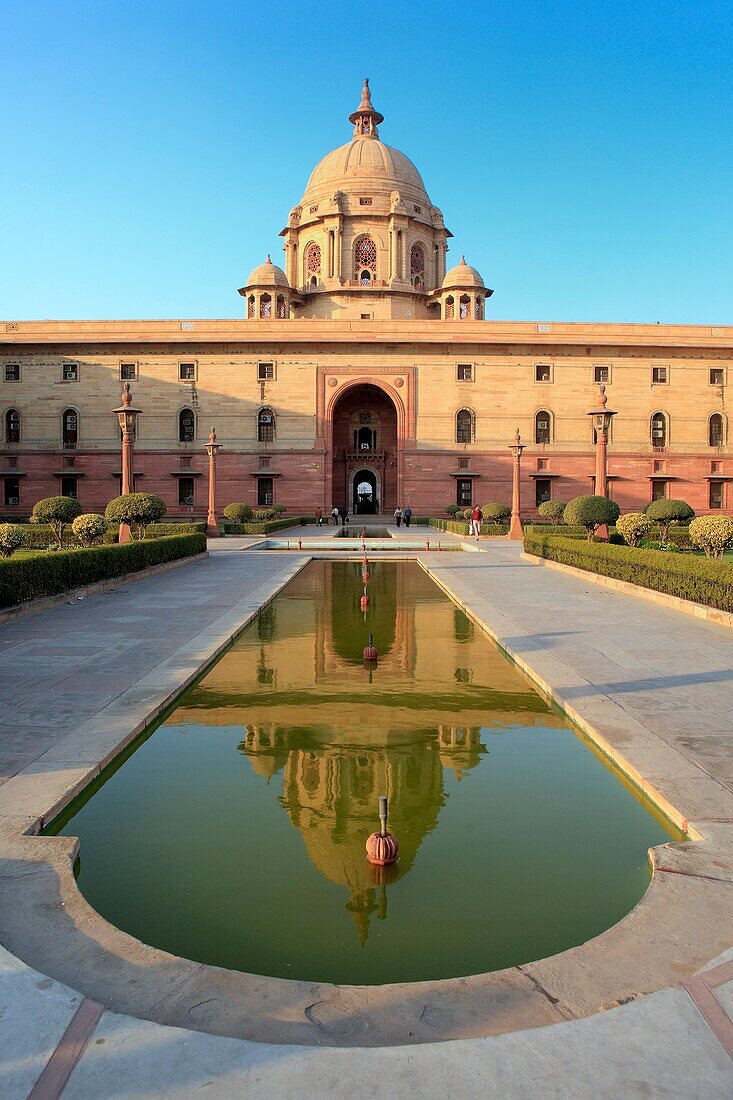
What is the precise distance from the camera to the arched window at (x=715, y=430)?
128 feet

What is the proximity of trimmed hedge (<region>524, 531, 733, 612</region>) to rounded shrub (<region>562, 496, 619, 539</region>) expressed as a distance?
317 cm

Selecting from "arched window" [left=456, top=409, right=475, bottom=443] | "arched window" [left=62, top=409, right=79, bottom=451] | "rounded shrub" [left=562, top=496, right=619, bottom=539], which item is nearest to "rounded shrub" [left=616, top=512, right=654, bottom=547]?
"rounded shrub" [left=562, top=496, right=619, bottom=539]

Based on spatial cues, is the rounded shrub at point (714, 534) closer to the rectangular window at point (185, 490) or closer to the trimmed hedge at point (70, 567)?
the trimmed hedge at point (70, 567)

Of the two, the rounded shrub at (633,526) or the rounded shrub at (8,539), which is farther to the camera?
the rounded shrub at (633,526)

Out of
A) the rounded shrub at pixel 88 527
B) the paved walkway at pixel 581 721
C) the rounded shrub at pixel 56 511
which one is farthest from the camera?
the rounded shrub at pixel 56 511

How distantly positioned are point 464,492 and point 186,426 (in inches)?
570

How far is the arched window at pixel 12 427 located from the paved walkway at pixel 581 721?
1234 inches

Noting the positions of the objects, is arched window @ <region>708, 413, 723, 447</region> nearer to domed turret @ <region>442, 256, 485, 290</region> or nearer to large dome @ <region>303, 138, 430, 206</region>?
domed turret @ <region>442, 256, 485, 290</region>

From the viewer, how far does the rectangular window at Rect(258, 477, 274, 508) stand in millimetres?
38438

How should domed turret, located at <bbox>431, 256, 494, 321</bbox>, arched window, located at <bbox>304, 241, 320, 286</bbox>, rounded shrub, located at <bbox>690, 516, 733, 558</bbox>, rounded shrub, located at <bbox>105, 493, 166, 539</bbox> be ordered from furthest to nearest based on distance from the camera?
arched window, located at <bbox>304, 241, 320, 286</bbox>
domed turret, located at <bbox>431, 256, 494, 321</bbox>
rounded shrub, located at <bbox>105, 493, 166, 539</bbox>
rounded shrub, located at <bbox>690, 516, 733, 558</bbox>

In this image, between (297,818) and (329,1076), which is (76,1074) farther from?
(297,818)

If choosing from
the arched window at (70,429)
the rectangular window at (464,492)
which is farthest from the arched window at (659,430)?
the arched window at (70,429)

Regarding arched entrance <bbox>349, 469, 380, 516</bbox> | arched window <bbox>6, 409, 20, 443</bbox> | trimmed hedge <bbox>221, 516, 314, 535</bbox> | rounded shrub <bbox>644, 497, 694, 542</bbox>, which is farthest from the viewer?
arched entrance <bbox>349, 469, 380, 516</bbox>

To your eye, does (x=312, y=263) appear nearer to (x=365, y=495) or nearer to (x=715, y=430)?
(x=365, y=495)
